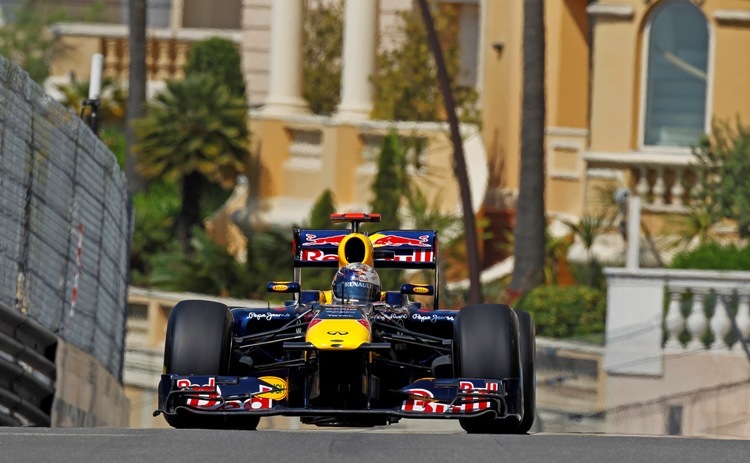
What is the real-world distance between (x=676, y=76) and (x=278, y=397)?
19.3 meters

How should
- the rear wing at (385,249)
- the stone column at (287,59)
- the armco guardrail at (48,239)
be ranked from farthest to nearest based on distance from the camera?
the stone column at (287,59) < the armco guardrail at (48,239) < the rear wing at (385,249)

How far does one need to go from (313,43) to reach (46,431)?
29.6 meters

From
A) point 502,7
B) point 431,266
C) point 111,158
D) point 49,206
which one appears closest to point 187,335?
point 431,266

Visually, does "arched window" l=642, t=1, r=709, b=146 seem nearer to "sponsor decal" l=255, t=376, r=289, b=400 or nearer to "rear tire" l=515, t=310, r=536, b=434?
"rear tire" l=515, t=310, r=536, b=434

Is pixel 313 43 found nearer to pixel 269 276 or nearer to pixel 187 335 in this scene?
pixel 269 276

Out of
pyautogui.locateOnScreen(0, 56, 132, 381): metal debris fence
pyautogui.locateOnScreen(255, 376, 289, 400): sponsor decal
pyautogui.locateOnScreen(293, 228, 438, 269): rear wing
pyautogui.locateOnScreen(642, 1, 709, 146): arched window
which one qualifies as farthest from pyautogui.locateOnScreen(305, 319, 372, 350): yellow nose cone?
pyautogui.locateOnScreen(642, 1, 709, 146): arched window

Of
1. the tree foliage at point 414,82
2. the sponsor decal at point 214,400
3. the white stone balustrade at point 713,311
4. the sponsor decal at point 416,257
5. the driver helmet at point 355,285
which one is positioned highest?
the tree foliage at point 414,82

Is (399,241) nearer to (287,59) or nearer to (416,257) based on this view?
(416,257)

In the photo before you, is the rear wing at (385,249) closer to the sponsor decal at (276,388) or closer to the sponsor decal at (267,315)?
the sponsor decal at (267,315)

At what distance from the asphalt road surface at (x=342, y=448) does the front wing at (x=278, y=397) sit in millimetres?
451

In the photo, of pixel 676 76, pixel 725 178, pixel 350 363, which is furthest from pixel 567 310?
pixel 350 363

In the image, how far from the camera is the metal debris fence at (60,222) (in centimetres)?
1777

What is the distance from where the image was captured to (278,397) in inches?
564

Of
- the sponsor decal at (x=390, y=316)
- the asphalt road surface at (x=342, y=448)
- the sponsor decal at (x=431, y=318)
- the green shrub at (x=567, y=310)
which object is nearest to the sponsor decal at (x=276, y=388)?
the asphalt road surface at (x=342, y=448)
